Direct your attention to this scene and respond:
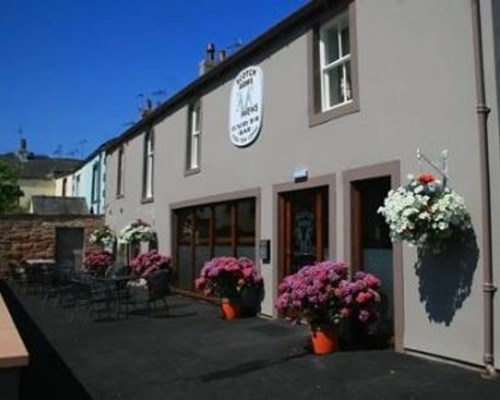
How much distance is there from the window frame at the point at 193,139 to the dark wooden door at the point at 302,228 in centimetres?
506

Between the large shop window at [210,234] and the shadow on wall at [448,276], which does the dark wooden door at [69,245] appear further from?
the shadow on wall at [448,276]

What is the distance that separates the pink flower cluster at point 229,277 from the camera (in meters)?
12.4

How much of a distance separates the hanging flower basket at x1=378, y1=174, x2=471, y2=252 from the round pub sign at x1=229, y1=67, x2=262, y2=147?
17.7ft

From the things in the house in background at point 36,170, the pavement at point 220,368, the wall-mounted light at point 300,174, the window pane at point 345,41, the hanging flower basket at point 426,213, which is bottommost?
the pavement at point 220,368

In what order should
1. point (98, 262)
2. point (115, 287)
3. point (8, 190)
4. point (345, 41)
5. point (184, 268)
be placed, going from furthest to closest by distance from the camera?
1. point (8, 190)
2. point (98, 262)
3. point (184, 268)
4. point (115, 287)
5. point (345, 41)

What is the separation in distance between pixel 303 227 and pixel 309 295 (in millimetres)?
3058

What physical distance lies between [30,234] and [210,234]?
42.3ft

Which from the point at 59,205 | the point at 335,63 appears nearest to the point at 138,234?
the point at 335,63

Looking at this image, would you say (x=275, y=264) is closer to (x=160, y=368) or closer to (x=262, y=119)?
(x=262, y=119)

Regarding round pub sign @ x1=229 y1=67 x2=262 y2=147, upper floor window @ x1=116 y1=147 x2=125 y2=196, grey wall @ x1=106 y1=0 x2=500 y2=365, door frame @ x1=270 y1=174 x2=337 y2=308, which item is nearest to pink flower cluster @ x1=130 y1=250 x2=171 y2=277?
grey wall @ x1=106 y1=0 x2=500 y2=365

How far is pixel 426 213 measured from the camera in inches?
297

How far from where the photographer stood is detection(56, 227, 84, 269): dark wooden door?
26.8 m

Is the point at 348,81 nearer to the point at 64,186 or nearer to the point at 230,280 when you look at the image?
the point at 230,280

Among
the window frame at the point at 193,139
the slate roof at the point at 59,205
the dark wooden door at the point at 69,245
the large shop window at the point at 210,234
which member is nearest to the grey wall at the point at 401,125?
the large shop window at the point at 210,234
